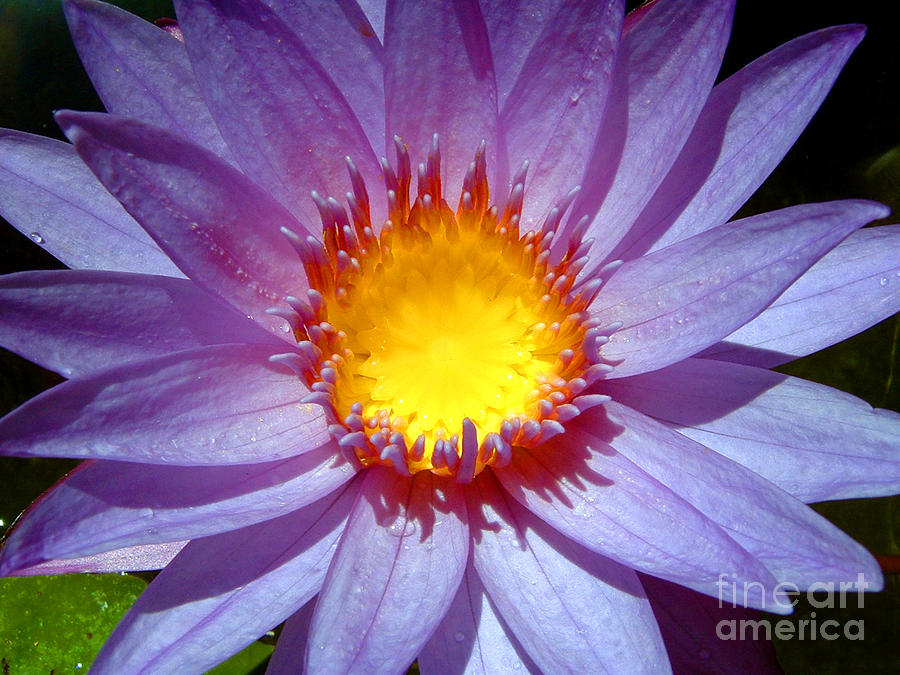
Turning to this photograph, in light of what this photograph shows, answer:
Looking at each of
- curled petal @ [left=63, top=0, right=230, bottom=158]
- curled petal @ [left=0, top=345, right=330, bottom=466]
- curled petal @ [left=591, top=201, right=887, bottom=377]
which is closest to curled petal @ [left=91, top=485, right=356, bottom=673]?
curled petal @ [left=0, top=345, right=330, bottom=466]

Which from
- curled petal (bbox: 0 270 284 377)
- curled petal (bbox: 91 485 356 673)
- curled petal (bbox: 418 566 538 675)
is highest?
curled petal (bbox: 0 270 284 377)

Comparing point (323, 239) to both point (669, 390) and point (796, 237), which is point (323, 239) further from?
point (796, 237)

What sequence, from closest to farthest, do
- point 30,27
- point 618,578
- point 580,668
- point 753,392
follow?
1. point 580,668
2. point 618,578
3. point 753,392
4. point 30,27

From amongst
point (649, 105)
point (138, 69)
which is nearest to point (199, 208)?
point (138, 69)

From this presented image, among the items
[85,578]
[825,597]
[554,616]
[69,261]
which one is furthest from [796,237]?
[85,578]

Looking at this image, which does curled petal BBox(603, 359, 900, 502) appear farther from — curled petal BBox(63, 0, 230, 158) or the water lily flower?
curled petal BBox(63, 0, 230, 158)

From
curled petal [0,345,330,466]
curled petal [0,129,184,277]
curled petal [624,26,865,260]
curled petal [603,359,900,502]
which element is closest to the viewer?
curled petal [0,345,330,466]
